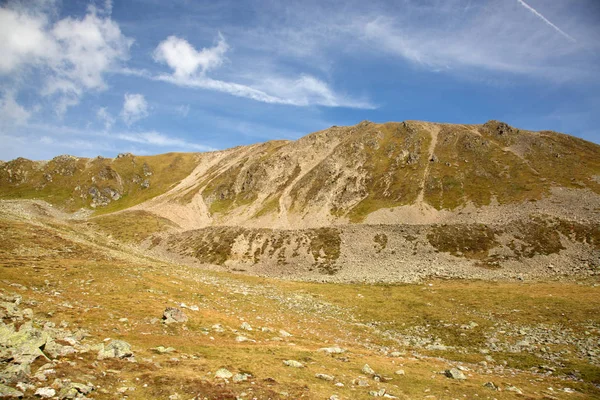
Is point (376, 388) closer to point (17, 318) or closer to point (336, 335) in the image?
point (336, 335)

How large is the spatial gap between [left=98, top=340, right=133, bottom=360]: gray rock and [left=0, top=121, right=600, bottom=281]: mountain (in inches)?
2657

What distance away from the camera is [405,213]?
13012 centimetres

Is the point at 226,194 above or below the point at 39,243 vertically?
above

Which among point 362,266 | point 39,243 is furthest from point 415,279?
point 39,243

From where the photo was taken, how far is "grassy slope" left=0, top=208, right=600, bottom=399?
19.1m

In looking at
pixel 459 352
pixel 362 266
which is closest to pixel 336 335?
→ pixel 459 352

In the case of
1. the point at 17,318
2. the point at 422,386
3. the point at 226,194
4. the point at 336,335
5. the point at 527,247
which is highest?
the point at 226,194

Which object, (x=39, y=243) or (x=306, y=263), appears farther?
(x=306, y=263)

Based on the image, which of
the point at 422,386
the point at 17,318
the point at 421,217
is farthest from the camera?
the point at 421,217

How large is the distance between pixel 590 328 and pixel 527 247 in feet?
188

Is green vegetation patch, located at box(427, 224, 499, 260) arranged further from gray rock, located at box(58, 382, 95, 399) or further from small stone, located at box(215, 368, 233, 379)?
gray rock, located at box(58, 382, 95, 399)

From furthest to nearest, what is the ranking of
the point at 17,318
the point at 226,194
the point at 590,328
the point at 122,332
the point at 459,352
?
the point at 226,194
the point at 590,328
the point at 459,352
the point at 122,332
the point at 17,318

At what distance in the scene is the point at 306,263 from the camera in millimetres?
97500

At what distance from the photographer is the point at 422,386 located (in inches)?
869
